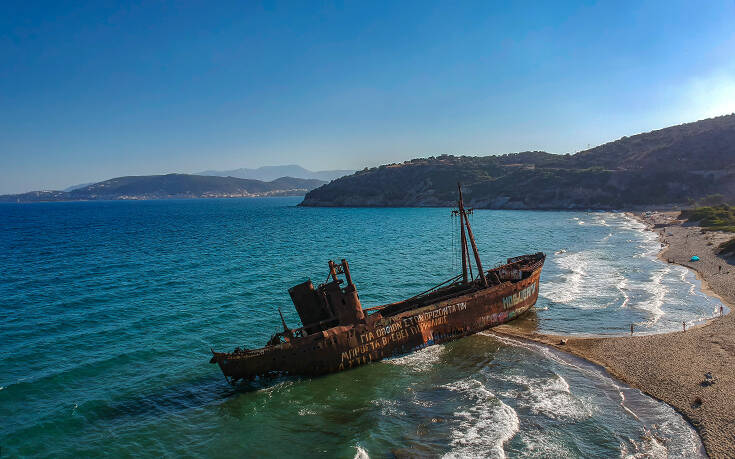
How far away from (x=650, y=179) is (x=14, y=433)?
153m

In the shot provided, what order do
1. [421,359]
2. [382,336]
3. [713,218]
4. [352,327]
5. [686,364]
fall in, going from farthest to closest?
[713,218] < [421,359] < [382,336] < [352,327] < [686,364]

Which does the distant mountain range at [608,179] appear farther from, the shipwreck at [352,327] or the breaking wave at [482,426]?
the breaking wave at [482,426]

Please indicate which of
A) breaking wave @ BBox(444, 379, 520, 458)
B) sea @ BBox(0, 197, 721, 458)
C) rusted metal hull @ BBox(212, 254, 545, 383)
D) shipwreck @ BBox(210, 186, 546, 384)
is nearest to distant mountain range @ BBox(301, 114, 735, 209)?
sea @ BBox(0, 197, 721, 458)


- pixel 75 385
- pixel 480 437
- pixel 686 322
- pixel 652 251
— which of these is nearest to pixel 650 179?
pixel 652 251

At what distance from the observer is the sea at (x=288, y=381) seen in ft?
51.1

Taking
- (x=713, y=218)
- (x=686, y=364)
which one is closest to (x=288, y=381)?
(x=686, y=364)

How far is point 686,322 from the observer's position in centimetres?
2647

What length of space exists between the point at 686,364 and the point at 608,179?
13505cm

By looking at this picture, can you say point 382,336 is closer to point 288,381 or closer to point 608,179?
point 288,381

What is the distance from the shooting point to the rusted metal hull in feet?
66.0

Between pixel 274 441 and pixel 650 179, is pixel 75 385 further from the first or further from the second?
pixel 650 179

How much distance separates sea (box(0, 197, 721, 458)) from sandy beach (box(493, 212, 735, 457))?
0.85 m

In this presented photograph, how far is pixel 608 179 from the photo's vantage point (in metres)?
136

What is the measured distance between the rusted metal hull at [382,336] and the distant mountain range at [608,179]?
11092cm
